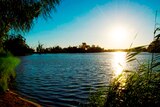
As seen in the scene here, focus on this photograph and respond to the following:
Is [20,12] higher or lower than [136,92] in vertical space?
higher

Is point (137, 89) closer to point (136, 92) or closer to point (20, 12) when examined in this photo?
point (136, 92)

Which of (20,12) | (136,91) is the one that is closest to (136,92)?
(136,91)

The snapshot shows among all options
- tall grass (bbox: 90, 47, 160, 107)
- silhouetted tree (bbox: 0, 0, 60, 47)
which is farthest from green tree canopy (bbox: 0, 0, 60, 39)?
tall grass (bbox: 90, 47, 160, 107)

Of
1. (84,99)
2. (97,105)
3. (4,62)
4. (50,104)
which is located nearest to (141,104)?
(97,105)

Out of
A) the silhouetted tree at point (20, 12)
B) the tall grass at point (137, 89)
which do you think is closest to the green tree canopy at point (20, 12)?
the silhouetted tree at point (20, 12)

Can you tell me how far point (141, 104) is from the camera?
16.8ft

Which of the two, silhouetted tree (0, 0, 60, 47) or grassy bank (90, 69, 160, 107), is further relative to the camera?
silhouetted tree (0, 0, 60, 47)

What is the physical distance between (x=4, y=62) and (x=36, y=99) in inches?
161

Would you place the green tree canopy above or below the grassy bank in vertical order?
above

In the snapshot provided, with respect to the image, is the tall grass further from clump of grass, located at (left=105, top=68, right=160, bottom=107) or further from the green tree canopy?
the green tree canopy

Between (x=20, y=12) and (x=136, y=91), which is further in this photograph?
(x=20, y=12)

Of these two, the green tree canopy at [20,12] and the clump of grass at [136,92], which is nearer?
the clump of grass at [136,92]

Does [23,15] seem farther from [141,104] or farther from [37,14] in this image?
[141,104]

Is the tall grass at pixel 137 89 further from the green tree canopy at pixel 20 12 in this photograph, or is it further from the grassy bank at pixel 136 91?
the green tree canopy at pixel 20 12
